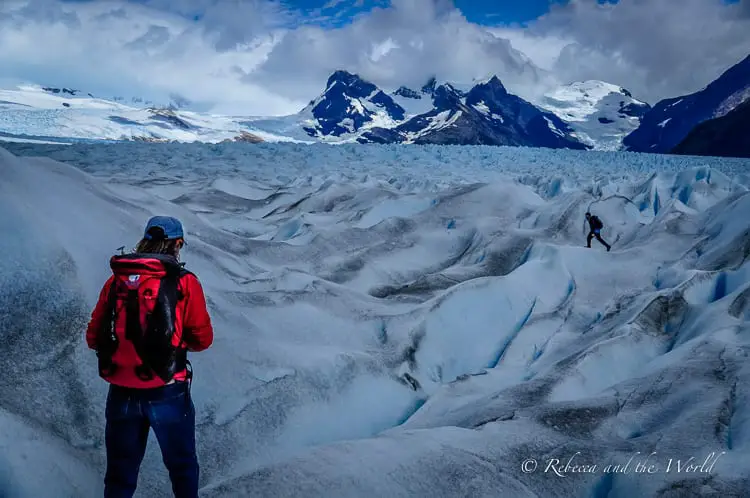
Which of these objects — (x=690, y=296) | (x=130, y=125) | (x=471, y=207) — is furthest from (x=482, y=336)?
(x=130, y=125)

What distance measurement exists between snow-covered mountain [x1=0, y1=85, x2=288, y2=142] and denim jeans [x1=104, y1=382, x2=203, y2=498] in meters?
55.6

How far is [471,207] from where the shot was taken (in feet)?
36.1

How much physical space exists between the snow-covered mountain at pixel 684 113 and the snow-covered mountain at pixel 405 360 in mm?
122480

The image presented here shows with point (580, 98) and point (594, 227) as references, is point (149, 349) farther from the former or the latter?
point (580, 98)

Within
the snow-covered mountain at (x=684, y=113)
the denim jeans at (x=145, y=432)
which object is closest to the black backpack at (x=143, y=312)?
the denim jeans at (x=145, y=432)

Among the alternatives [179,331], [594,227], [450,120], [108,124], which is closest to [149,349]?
[179,331]

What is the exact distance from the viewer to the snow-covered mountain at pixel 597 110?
5536 inches

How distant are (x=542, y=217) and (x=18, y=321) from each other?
9326mm

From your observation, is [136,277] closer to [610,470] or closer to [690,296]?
[610,470]

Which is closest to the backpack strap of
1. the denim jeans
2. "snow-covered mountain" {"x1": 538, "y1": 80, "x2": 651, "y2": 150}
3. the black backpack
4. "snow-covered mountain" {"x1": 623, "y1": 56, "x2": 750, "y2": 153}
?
the black backpack

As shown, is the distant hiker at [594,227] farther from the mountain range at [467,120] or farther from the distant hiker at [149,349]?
the mountain range at [467,120]

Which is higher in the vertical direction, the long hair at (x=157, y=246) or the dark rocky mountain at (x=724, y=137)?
the dark rocky mountain at (x=724, y=137)

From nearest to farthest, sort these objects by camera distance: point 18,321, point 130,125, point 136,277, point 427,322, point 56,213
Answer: point 136,277 < point 18,321 < point 56,213 < point 427,322 < point 130,125

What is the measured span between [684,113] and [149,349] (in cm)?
14822
